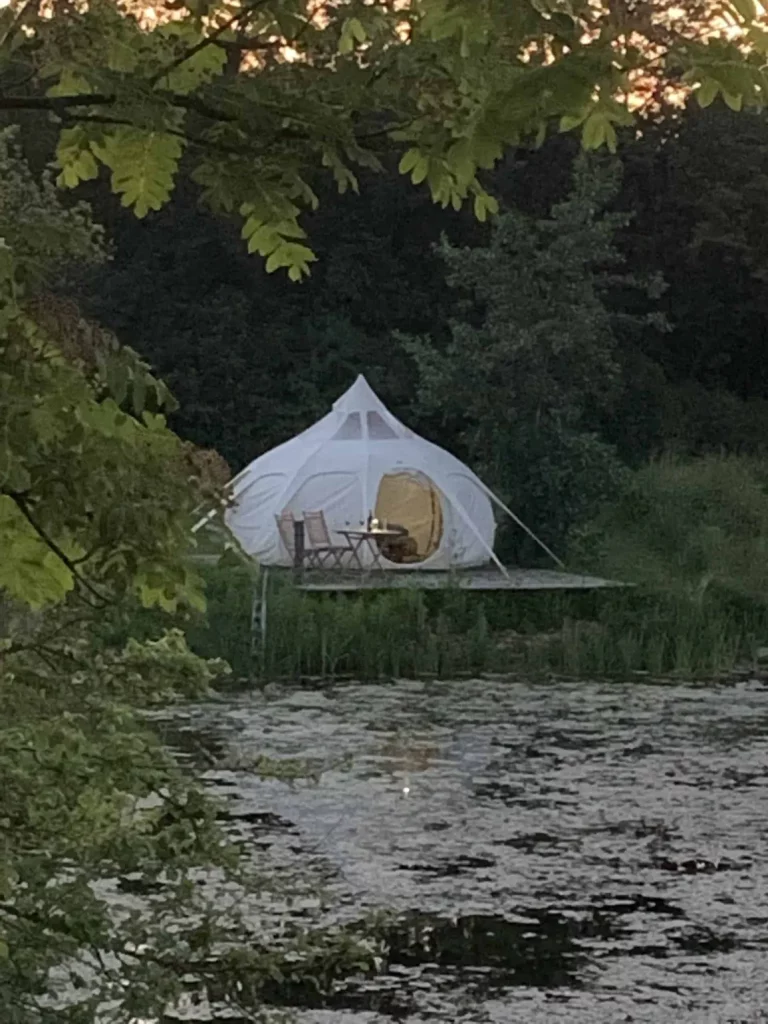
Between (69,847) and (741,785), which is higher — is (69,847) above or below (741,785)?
above

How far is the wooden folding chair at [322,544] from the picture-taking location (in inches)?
550

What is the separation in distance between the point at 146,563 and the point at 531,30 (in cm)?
56

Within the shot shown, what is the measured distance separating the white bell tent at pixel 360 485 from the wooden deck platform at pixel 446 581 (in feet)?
1.65

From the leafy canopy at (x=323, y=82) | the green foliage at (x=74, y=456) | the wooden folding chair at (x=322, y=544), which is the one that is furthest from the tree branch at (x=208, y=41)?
the wooden folding chair at (x=322, y=544)

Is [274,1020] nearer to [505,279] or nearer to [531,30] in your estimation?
[531,30]

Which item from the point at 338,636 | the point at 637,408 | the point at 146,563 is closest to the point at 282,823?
the point at 338,636

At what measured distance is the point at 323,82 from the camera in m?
1.68

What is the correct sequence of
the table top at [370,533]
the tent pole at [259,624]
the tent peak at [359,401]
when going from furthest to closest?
the tent peak at [359,401] < the table top at [370,533] < the tent pole at [259,624]

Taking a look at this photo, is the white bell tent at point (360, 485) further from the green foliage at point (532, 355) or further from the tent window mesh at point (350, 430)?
the green foliage at point (532, 355)

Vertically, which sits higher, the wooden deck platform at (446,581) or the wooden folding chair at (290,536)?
the wooden folding chair at (290,536)

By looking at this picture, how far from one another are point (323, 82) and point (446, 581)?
36.5 ft

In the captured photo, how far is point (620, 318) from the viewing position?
17109 millimetres

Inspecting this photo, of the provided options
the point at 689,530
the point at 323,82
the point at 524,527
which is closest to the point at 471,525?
the point at 524,527

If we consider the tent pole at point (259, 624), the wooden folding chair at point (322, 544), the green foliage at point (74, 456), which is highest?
the green foliage at point (74, 456)
